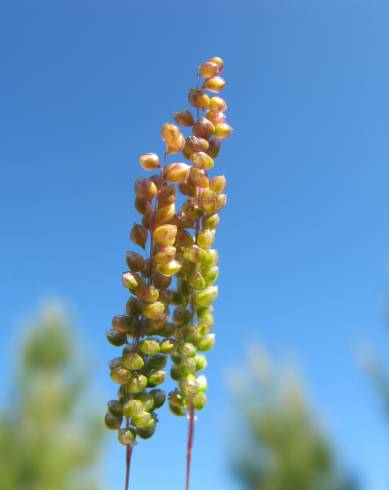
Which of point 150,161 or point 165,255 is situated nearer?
point 165,255

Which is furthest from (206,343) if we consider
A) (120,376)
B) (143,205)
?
(143,205)

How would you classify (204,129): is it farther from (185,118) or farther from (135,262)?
(135,262)

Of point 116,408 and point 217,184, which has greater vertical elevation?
Result: point 217,184

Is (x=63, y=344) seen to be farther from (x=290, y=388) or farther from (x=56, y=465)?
(x=290, y=388)

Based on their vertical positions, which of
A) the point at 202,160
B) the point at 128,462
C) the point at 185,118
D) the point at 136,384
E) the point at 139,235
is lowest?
the point at 128,462

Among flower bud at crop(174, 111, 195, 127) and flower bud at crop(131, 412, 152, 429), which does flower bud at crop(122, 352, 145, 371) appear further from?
flower bud at crop(174, 111, 195, 127)

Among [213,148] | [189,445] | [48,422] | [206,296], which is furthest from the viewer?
[48,422]

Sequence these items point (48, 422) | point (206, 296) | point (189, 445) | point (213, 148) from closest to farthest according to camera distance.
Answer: point (189, 445) → point (206, 296) → point (213, 148) → point (48, 422)
